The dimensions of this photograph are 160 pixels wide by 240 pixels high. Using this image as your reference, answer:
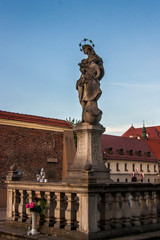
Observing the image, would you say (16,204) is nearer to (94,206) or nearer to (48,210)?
(48,210)

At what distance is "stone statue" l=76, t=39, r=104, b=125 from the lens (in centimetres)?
886

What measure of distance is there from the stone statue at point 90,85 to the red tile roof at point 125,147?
1678 inches

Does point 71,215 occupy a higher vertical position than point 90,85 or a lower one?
lower

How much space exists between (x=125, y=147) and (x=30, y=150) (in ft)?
128

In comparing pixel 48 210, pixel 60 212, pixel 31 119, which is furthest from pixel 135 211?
pixel 31 119

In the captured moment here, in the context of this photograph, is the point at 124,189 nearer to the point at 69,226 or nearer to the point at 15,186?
the point at 69,226

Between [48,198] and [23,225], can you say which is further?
[23,225]

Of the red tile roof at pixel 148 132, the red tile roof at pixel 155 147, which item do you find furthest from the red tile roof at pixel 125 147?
the red tile roof at pixel 148 132

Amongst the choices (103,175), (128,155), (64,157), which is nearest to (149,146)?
(128,155)

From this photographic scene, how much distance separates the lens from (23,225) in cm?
745

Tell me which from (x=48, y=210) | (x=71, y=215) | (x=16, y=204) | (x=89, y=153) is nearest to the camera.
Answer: (x=71, y=215)

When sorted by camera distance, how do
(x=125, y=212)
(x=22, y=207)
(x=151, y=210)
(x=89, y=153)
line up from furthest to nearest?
(x=89, y=153) < (x=22, y=207) < (x=151, y=210) < (x=125, y=212)

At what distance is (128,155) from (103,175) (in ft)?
163

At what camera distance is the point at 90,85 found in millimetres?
9219
